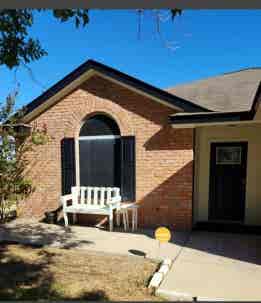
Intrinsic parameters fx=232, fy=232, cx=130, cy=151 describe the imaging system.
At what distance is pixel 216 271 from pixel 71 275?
2415 millimetres

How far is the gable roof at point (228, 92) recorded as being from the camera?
612 centimetres

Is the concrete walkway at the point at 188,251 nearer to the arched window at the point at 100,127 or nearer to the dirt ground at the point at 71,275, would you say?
the dirt ground at the point at 71,275

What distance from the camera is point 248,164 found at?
Answer: 262 inches

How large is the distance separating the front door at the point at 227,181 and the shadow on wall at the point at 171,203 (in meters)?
1.23

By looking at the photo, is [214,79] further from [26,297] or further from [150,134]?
[26,297]

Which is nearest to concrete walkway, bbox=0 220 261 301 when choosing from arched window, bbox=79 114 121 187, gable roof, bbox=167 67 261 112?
arched window, bbox=79 114 121 187

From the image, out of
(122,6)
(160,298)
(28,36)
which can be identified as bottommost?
(160,298)

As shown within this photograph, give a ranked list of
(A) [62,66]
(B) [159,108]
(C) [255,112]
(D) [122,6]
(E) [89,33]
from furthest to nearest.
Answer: (A) [62,66]
(B) [159,108]
(C) [255,112]
(E) [89,33]
(D) [122,6]

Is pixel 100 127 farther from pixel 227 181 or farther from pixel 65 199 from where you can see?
pixel 227 181

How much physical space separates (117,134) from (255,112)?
360 cm

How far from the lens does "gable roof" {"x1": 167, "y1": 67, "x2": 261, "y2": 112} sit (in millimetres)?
6117

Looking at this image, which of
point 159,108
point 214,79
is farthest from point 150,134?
point 214,79

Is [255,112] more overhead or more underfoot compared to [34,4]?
more underfoot

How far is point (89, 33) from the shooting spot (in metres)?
3.38
